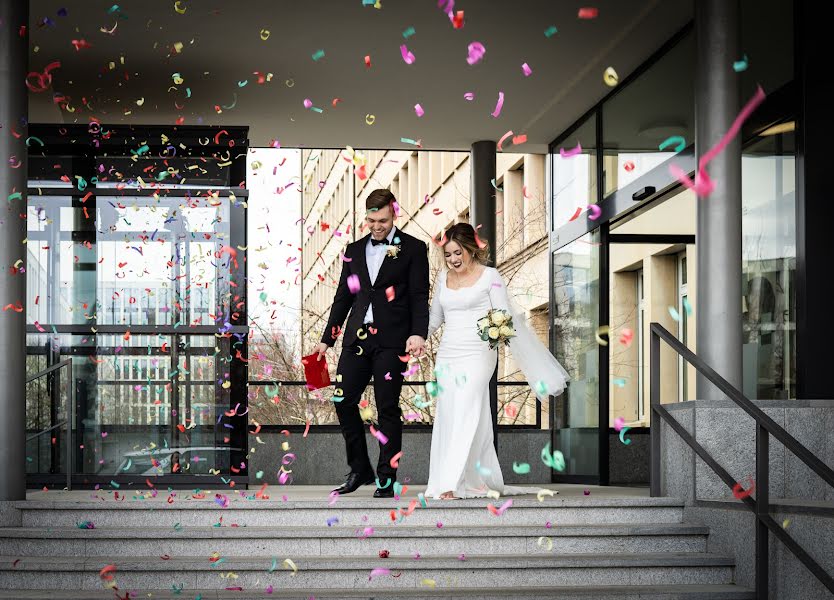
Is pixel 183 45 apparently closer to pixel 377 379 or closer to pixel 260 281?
pixel 377 379

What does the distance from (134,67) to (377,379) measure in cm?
435

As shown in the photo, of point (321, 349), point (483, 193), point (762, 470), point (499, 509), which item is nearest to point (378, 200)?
point (321, 349)

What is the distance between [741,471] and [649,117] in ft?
14.2

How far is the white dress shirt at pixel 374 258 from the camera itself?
8.09m

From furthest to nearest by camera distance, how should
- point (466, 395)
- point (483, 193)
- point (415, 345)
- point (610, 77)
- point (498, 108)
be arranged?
point (483, 193) < point (498, 108) < point (610, 77) < point (466, 395) < point (415, 345)

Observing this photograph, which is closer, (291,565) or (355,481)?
(291,565)

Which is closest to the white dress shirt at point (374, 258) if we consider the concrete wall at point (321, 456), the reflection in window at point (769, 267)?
the reflection in window at point (769, 267)

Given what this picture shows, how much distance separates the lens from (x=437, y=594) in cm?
639

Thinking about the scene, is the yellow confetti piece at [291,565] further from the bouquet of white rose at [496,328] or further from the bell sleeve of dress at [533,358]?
the bell sleeve of dress at [533,358]

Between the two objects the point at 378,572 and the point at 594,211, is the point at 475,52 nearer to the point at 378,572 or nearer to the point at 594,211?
the point at 594,211

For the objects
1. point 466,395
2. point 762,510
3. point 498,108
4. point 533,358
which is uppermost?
point 498,108

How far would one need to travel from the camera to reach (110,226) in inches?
413

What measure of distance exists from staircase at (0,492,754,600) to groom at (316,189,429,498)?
1.54 ft

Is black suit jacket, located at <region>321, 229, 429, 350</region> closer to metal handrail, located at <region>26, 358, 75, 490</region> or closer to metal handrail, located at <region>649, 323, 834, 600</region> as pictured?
metal handrail, located at <region>649, 323, 834, 600</region>
